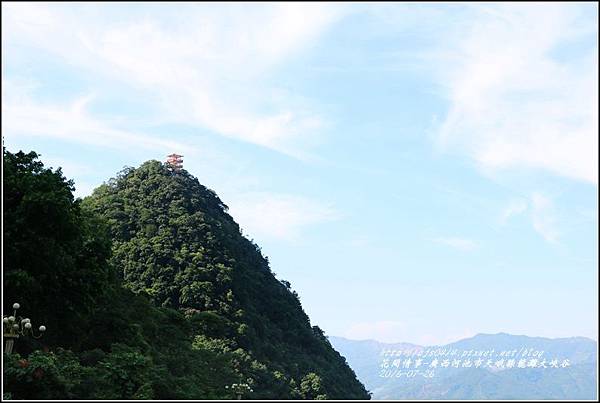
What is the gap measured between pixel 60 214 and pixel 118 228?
87.5 feet

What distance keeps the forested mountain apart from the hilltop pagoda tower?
0.55 meters

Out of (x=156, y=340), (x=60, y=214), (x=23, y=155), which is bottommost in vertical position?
(x=156, y=340)

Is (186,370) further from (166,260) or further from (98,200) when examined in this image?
(98,200)

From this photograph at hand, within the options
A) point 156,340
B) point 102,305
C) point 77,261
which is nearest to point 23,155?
point 77,261

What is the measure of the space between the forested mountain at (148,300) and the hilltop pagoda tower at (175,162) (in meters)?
0.55

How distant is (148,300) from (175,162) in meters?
27.4

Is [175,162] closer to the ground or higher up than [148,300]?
higher up

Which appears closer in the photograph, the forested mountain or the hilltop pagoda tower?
the forested mountain

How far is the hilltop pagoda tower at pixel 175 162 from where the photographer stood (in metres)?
50.5

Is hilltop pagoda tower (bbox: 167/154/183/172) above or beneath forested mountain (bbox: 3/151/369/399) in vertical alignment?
above

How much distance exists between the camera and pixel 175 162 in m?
51.0

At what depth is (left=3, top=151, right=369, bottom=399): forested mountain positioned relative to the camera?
12688 millimetres

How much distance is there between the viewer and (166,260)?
3981 cm

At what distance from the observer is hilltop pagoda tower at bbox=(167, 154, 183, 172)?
50.5m
